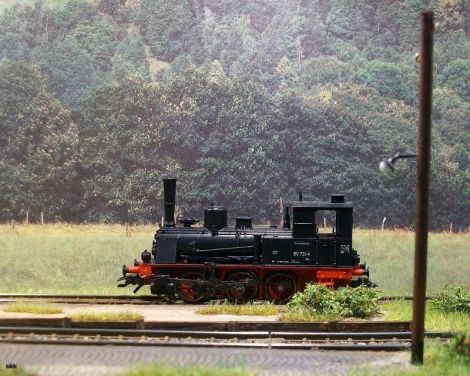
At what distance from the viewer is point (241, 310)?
1482 cm

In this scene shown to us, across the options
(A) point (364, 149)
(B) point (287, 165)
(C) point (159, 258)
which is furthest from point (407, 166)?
(C) point (159, 258)

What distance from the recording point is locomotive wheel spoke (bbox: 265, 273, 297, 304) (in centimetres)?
1656

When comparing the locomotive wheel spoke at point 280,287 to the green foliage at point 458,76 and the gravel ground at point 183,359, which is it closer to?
the gravel ground at point 183,359

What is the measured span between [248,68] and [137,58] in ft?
15.0

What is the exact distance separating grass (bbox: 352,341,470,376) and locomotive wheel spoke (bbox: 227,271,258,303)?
5.75 m

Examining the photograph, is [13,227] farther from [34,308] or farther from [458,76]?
[458,76]

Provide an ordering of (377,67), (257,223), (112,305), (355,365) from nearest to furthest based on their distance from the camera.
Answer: (355,365), (112,305), (257,223), (377,67)

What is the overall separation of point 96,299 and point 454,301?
8.83 metres

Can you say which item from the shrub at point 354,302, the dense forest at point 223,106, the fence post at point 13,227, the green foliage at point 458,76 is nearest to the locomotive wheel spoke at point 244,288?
the shrub at point 354,302

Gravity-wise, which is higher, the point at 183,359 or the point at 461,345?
the point at 461,345

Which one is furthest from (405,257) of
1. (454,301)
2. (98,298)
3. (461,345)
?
(461,345)

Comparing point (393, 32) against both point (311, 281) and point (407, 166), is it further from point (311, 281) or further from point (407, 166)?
point (311, 281)

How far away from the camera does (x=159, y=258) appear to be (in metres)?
16.5

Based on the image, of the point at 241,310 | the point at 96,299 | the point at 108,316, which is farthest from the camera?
the point at 96,299
